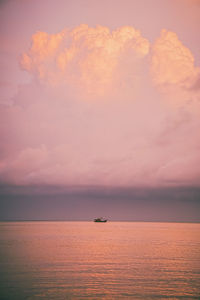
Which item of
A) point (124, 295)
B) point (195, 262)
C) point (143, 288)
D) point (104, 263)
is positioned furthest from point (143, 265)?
point (124, 295)

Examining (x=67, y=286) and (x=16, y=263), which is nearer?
(x=67, y=286)

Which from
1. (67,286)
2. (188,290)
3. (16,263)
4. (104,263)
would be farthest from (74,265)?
(188,290)

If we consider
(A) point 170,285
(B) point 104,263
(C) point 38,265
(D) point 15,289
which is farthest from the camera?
(B) point 104,263

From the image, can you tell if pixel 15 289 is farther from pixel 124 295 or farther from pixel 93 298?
pixel 124 295

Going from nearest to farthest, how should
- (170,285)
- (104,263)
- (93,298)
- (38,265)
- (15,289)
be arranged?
1. (93,298)
2. (15,289)
3. (170,285)
4. (38,265)
5. (104,263)

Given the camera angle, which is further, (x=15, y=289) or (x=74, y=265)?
(x=74, y=265)

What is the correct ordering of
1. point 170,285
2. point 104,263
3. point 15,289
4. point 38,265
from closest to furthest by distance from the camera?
1. point 15,289
2. point 170,285
3. point 38,265
4. point 104,263

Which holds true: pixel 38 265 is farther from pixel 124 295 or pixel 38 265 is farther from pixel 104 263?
pixel 124 295

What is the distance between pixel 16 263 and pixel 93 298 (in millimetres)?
28010

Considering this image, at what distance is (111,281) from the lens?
39562mm

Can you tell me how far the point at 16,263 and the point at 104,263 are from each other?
18616mm

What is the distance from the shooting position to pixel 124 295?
33.2 m

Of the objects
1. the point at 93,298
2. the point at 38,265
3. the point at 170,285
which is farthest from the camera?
the point at 38,265

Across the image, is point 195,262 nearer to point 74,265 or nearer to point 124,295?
point 74,265
